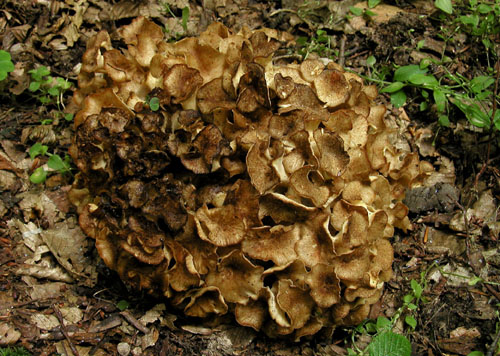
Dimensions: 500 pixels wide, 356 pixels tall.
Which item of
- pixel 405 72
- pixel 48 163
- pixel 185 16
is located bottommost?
pixel 48 163

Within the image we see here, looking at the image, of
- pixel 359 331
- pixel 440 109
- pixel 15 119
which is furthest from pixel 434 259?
pixel 15 119

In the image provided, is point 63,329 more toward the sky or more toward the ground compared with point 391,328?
more toward the sky

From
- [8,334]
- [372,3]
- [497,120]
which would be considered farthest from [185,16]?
[8,334]

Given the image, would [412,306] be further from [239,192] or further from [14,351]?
[14,351]

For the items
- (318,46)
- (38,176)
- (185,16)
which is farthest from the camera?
(318,46)

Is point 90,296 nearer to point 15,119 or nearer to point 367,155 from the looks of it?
point 15,119

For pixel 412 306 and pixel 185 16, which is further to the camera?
pixel 185 16

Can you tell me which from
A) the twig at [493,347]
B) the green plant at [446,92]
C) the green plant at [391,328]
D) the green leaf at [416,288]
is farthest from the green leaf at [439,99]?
the twig at [493,347]
